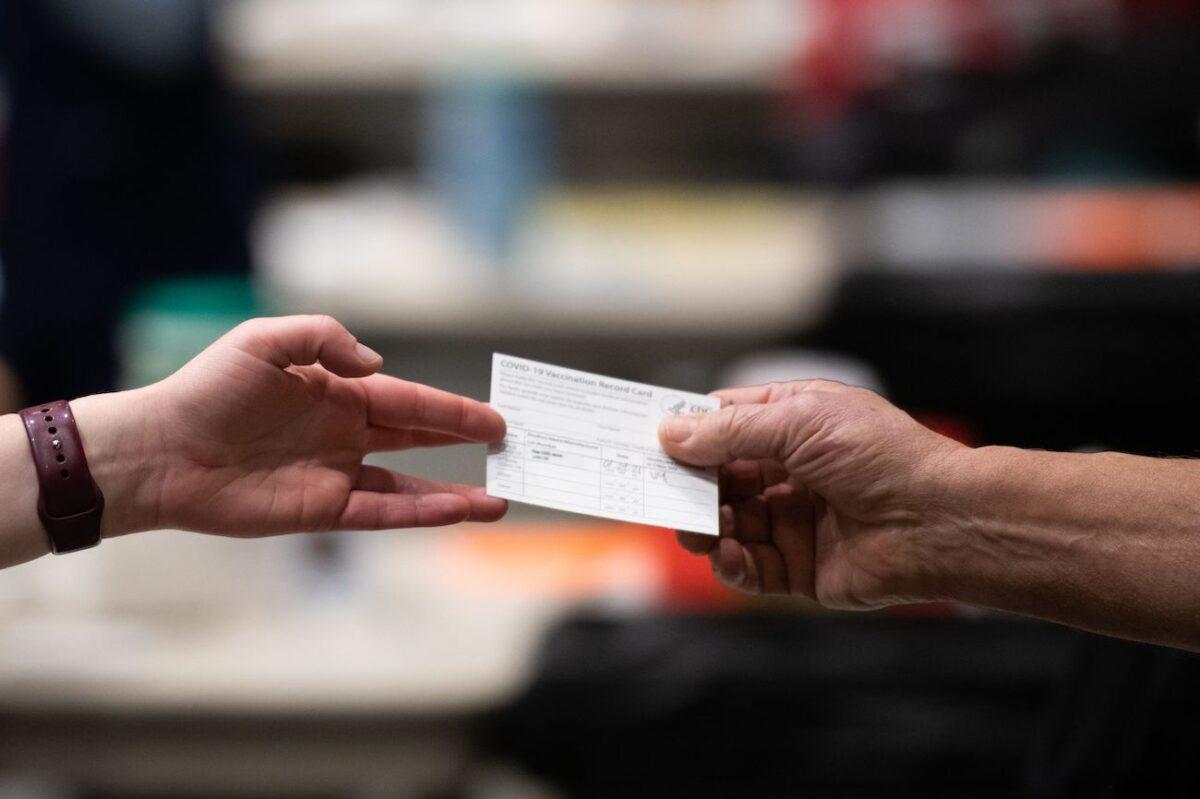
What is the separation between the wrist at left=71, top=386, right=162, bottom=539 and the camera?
0.88 metres

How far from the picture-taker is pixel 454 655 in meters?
1.83

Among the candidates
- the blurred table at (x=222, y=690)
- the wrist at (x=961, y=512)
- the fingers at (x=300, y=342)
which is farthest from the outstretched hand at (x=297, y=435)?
the blurred table at (x=222, y=690)

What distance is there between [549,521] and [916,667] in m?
1.01

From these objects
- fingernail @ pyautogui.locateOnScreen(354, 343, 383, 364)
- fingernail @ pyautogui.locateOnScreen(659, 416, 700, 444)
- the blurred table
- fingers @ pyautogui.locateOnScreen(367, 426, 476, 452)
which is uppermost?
fingernail @ pyautogui.locateOnScreen(354, 343, 383, 364)

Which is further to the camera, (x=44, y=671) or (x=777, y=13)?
(x=777, y=13)

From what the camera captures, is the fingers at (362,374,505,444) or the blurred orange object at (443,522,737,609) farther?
Answer: the blurred orange object at (443,522,737,609)

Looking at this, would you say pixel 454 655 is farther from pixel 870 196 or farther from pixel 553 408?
pixel 870 196

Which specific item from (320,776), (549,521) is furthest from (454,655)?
(549,521)

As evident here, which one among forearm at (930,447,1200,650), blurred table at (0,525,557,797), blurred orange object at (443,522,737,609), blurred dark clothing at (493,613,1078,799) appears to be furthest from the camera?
blurred orange object at (443,522,737,609)

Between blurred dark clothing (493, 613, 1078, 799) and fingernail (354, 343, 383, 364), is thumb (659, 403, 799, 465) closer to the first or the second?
fingernail (354, 343, 383, 364)

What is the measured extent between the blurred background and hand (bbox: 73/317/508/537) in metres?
0.69

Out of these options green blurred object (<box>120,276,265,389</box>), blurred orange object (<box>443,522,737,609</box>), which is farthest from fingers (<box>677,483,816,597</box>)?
green blurred object (<box>120,276,265,389</box>)

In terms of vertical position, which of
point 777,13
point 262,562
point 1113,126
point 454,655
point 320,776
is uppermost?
point 777,13

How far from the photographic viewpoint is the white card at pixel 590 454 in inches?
35.2
